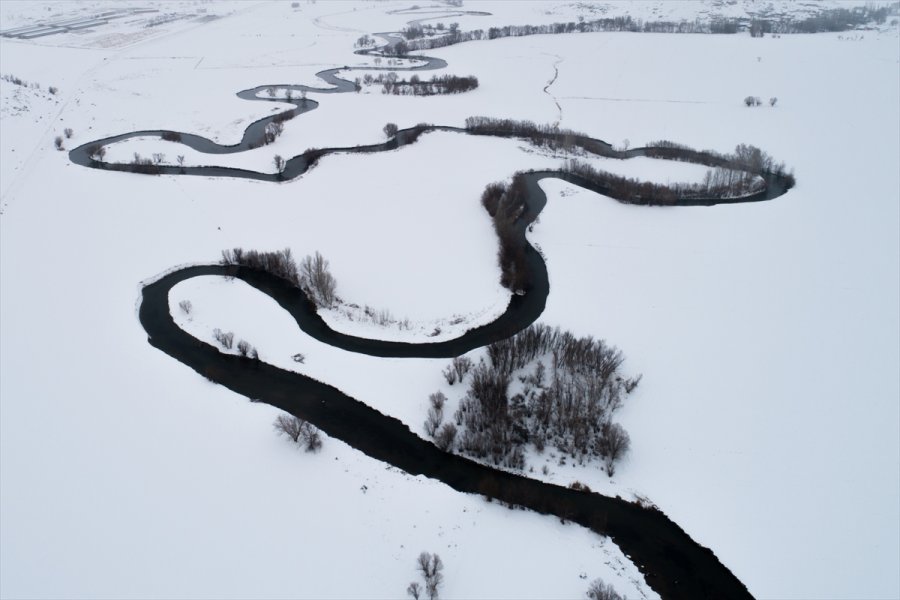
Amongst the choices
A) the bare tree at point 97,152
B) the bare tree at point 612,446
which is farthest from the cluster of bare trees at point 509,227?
the bare tree at point 97,152

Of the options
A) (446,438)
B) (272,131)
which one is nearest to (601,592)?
(446,438)

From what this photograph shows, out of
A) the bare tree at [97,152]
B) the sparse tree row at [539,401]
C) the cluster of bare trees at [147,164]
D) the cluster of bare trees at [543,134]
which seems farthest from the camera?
the cluster of bare trees at [543,134]

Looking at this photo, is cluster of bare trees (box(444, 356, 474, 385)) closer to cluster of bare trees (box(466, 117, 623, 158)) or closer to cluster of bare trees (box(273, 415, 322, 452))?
cluster of bare trees (box(273, 415, 322, 452))

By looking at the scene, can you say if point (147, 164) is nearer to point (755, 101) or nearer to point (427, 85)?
point (427, 85)

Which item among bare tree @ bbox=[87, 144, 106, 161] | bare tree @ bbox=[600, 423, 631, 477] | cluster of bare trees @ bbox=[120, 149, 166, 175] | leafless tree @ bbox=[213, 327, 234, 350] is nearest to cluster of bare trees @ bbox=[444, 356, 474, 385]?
bare tree @ bbox=[600, 423, 631, 477]

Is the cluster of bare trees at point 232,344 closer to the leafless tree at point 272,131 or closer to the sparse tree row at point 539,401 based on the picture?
the sparse tree row at point 539,401

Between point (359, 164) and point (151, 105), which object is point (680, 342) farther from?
point (151, 105)

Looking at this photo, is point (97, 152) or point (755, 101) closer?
point (97, 152)

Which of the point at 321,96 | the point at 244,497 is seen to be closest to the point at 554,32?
the point at 321,96
